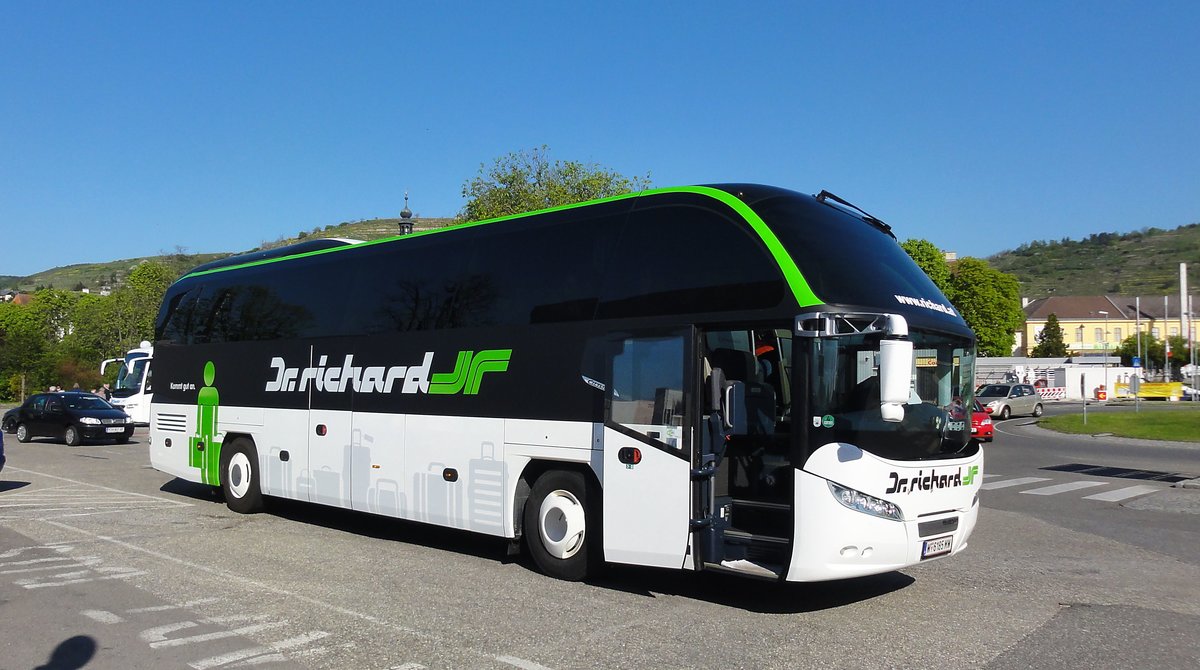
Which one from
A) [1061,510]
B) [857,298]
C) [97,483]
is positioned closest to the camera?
[857,298]

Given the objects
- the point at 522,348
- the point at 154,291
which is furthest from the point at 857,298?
the point at 154,291

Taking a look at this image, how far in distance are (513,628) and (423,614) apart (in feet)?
2.78

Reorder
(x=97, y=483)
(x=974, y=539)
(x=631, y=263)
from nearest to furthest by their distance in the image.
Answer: (x=631, y=263) → (x=974, y=539) → (x=97, y=483)

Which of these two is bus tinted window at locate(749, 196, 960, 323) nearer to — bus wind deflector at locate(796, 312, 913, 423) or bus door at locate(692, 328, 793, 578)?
bus wind deflector at locate(796, 312, 913, 423)

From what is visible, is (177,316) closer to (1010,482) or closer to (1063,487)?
(1010,482)

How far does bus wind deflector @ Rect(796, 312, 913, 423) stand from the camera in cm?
659

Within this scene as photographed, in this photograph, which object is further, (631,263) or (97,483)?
(97,483)

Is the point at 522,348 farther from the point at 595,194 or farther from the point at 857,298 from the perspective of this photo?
the point at 595,194

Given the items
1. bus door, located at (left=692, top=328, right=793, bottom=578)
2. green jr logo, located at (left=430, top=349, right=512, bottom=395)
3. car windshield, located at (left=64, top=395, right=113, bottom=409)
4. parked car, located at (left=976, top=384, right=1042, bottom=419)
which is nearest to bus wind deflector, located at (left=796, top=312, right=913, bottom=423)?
bus door, located at (left=692, top=328, right=793, bottom=578)

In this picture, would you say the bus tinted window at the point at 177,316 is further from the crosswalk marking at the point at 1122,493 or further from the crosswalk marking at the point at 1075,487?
the crosswalk marking at the point at 1122,493

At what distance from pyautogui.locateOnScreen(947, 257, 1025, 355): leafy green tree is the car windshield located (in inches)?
2759

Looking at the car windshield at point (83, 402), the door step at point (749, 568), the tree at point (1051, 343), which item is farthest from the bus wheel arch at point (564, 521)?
the tree at point (1051, 343)

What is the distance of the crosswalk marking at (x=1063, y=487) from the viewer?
16653 mm

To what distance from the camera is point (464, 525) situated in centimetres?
966
